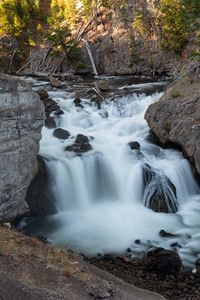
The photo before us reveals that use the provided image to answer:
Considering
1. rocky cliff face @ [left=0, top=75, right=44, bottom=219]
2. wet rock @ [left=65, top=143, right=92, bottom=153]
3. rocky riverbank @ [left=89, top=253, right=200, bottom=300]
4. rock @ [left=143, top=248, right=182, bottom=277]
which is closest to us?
rocky riverbank @ [left=89, top=253, right=200, bottom=300]

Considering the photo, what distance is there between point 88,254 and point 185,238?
106 inches

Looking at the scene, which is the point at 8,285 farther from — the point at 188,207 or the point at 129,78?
the point at 129,78

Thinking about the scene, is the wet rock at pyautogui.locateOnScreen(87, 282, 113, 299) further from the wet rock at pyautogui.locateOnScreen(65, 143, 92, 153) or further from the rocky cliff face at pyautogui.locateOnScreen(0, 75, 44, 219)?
the wet rock at pyautogui.locateOnScreen(65, 143, 92, 153)

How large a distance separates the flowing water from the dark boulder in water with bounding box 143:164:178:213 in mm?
48

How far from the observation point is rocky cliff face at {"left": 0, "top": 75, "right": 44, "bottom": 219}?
37.9 ft

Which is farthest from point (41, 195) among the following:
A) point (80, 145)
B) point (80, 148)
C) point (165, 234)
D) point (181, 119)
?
point (181, 119)

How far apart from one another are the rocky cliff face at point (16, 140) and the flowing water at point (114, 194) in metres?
0.92

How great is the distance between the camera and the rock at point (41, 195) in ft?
43.2

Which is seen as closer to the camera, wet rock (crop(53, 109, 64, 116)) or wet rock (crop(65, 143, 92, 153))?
wet rock (crop(65, 143, 92, 153))

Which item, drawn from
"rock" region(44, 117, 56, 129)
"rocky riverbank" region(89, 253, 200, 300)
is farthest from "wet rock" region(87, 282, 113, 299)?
"rock" region(44, 117, 56, 129)

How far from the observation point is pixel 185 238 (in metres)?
11.7

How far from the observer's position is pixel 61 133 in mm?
16438

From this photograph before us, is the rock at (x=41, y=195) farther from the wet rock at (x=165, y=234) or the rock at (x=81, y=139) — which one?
the wet rock at (x=165, y=234)

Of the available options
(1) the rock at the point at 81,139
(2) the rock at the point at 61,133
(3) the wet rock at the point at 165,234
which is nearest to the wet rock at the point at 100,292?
(3) the wet rock at the point at 165,234
